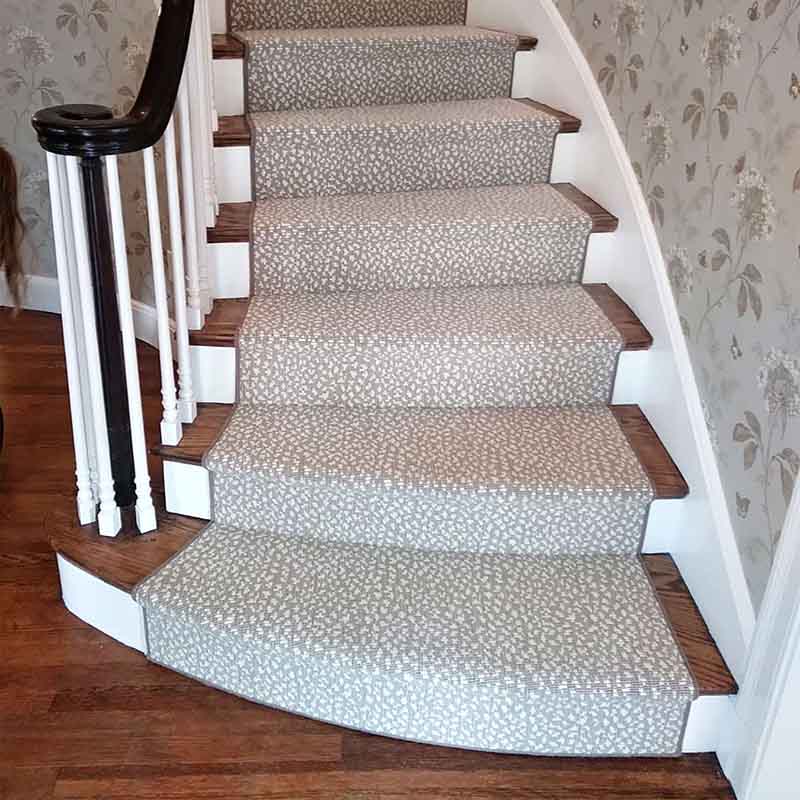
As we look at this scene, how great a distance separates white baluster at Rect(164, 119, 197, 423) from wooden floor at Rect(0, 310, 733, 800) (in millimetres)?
523

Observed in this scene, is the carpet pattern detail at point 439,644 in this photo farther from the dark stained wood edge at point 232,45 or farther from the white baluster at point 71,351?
→ the dark stained wood edge at point 232,45

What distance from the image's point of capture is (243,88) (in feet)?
8.32

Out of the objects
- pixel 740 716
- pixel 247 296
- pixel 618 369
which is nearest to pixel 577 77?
pixel 618 369

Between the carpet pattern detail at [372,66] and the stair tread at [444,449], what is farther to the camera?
the carpet pattern detail at [372,66]

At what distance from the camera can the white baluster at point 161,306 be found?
1.70 meters

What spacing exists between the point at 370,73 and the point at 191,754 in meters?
1.85

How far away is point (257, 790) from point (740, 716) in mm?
840

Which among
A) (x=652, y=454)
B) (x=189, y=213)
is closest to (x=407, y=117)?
(x=189, y=213)

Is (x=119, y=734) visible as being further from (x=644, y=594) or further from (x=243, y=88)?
(x=243, y=88)

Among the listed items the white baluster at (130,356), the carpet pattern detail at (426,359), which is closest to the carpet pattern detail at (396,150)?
the carpet pattern detail at (426,359)

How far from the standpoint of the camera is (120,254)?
1.65m

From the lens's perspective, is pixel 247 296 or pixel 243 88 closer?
pixel 247 296

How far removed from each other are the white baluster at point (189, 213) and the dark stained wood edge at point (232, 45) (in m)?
0.62

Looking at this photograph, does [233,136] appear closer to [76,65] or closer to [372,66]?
[372,66]
